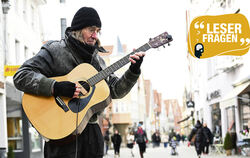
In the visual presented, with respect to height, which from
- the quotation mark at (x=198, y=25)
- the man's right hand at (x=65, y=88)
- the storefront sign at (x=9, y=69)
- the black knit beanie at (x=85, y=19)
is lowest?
the man's right hand at (x=65, y=88)

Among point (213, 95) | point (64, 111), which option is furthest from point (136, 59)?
point (213, 95)

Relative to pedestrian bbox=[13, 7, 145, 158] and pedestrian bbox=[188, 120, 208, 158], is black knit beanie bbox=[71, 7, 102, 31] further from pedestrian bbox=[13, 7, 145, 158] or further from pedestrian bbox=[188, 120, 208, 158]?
pedestrian bbox=[188, 120, 208, 158]

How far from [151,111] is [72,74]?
92.9m

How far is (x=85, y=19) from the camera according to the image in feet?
12.1

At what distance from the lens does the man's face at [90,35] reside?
3.68 meters

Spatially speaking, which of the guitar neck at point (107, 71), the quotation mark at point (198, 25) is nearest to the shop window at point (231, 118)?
the quotation mark at point (198, 25)

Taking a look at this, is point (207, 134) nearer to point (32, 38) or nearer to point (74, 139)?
point (32, 38)

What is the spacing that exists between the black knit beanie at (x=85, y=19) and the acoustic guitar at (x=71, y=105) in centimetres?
29

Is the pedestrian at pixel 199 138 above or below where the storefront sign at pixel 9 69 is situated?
below

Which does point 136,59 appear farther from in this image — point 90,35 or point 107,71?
point 90,35

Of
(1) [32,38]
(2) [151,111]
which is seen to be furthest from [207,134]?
(2) [151,111]

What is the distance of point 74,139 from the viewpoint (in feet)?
11.5

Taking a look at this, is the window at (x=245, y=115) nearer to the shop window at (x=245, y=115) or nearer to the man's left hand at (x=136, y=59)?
the shop window at (x=245, y=115)

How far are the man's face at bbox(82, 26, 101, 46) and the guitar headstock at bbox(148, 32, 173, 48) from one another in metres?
0.44
